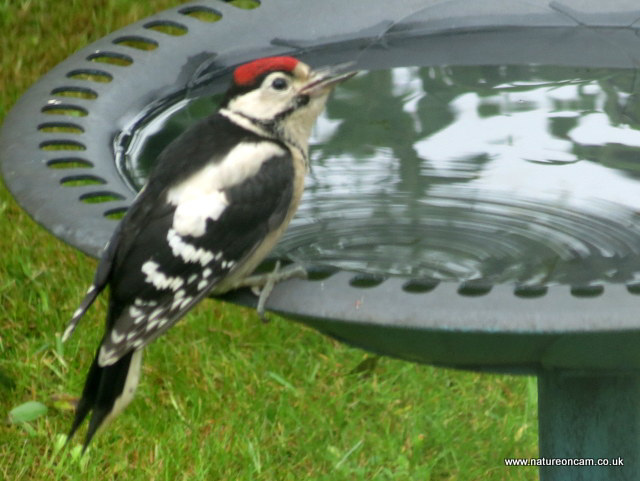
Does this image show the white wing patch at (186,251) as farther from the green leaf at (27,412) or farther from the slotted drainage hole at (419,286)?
the green leaf at (27,412)

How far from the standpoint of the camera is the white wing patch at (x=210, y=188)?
213cm

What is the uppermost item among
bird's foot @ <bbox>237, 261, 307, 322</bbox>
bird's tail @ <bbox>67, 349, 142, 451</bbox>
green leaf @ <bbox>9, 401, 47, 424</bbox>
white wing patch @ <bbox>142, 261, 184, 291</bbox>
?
bird's foot @ <bbox>237, 261, 307, 322</bbox>

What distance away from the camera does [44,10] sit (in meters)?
5.95

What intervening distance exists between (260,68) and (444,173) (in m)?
0.50

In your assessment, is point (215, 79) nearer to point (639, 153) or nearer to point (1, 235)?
point (639, 153)

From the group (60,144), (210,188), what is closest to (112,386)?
(210,188)

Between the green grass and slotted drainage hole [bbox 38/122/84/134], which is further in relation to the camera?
the green grass

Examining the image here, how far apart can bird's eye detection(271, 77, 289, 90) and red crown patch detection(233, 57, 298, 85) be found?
0.02 m

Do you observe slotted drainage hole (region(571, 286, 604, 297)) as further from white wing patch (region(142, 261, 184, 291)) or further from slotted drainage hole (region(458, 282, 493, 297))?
white wing patch (region(142, 261, 184, 291))

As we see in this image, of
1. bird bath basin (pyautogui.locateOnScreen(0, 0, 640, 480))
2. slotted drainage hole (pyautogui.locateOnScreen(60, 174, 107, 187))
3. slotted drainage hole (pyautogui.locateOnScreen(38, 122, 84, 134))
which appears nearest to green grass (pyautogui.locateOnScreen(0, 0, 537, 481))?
bird bath basin (pyautogui.locateOnScreen(0, 0, 640, 480))

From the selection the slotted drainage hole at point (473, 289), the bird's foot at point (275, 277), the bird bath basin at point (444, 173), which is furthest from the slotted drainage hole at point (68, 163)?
the slotted drainage hole at point (473, 289)

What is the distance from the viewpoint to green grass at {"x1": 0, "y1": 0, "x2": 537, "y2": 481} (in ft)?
11.2

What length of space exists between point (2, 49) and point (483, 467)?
11.1 feet

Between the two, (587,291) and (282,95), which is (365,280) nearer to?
(587,291)
